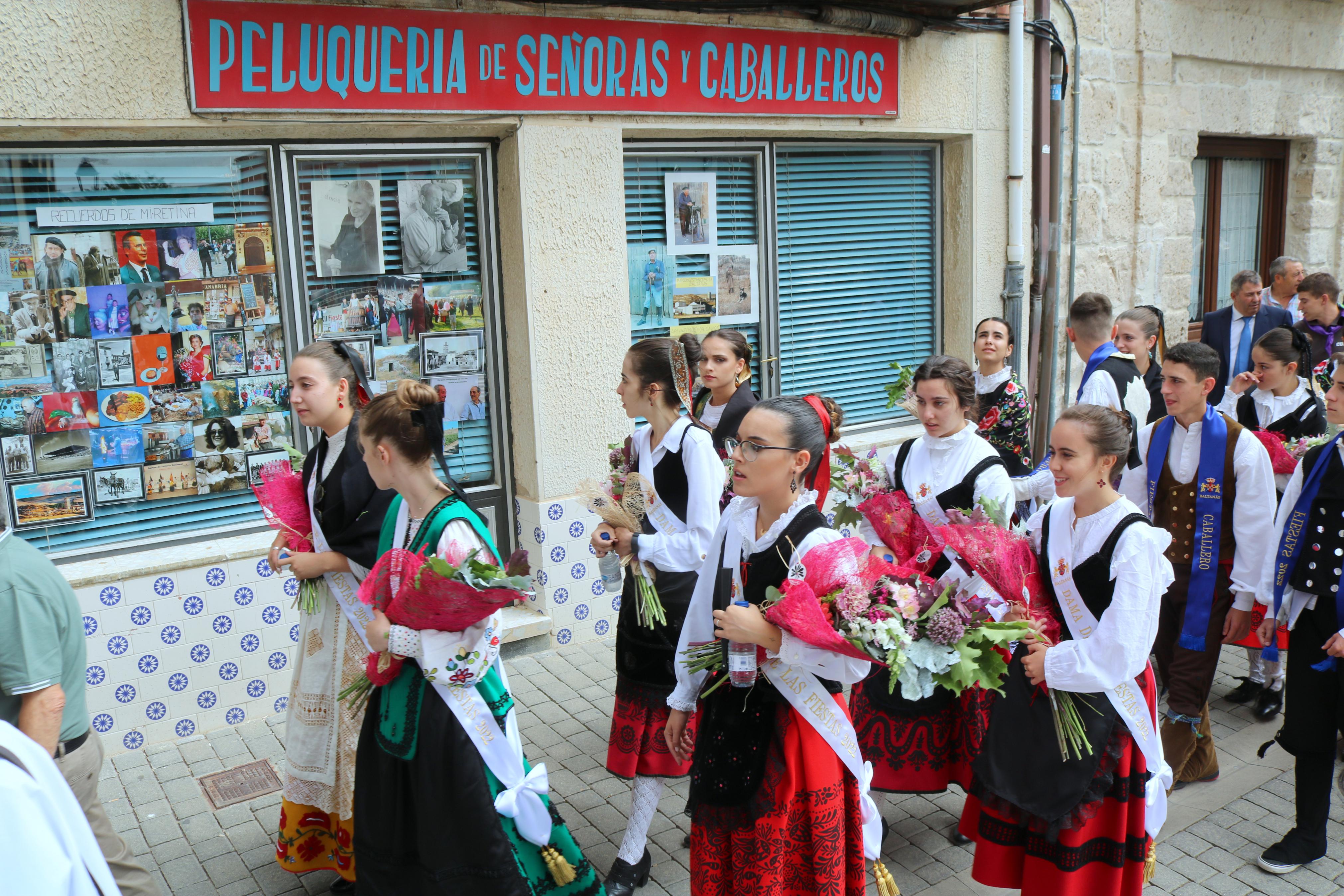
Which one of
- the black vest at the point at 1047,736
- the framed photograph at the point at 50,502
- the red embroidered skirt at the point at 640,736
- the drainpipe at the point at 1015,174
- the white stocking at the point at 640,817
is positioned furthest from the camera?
the drainpipe at the point at 1015,174

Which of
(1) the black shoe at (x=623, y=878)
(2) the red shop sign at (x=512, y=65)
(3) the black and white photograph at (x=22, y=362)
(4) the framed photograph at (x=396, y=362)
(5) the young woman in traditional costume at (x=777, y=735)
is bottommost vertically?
(1) the black shoe at (x=623, y=878)

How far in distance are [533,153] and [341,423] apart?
2.72 meters

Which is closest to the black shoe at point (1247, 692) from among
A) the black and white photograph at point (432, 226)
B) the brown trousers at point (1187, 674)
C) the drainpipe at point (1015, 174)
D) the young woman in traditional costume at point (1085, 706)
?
the brown trousers at point (1187, 674)

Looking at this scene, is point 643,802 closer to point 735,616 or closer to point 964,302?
point 735,616

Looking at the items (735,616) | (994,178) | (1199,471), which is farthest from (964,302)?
(735,616)

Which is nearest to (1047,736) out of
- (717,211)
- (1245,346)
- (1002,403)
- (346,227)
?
(1002,403)

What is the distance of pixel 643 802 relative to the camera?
13.3 feet

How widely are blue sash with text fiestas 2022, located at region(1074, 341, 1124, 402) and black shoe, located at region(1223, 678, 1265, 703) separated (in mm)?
1805

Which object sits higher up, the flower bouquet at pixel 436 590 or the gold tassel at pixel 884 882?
the flower bouquet at pixel 436 590

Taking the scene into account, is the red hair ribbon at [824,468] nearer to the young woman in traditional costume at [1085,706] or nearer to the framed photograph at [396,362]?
the young woman in traditional costume at [1085,706]

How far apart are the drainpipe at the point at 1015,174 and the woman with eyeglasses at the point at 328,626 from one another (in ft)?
19.5

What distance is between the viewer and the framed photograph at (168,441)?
5.59 meters

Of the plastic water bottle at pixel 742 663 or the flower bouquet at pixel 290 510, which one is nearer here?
the plastic water bottle at pixel 742 663

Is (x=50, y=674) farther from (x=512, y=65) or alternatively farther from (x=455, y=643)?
(x=512, y=65)
